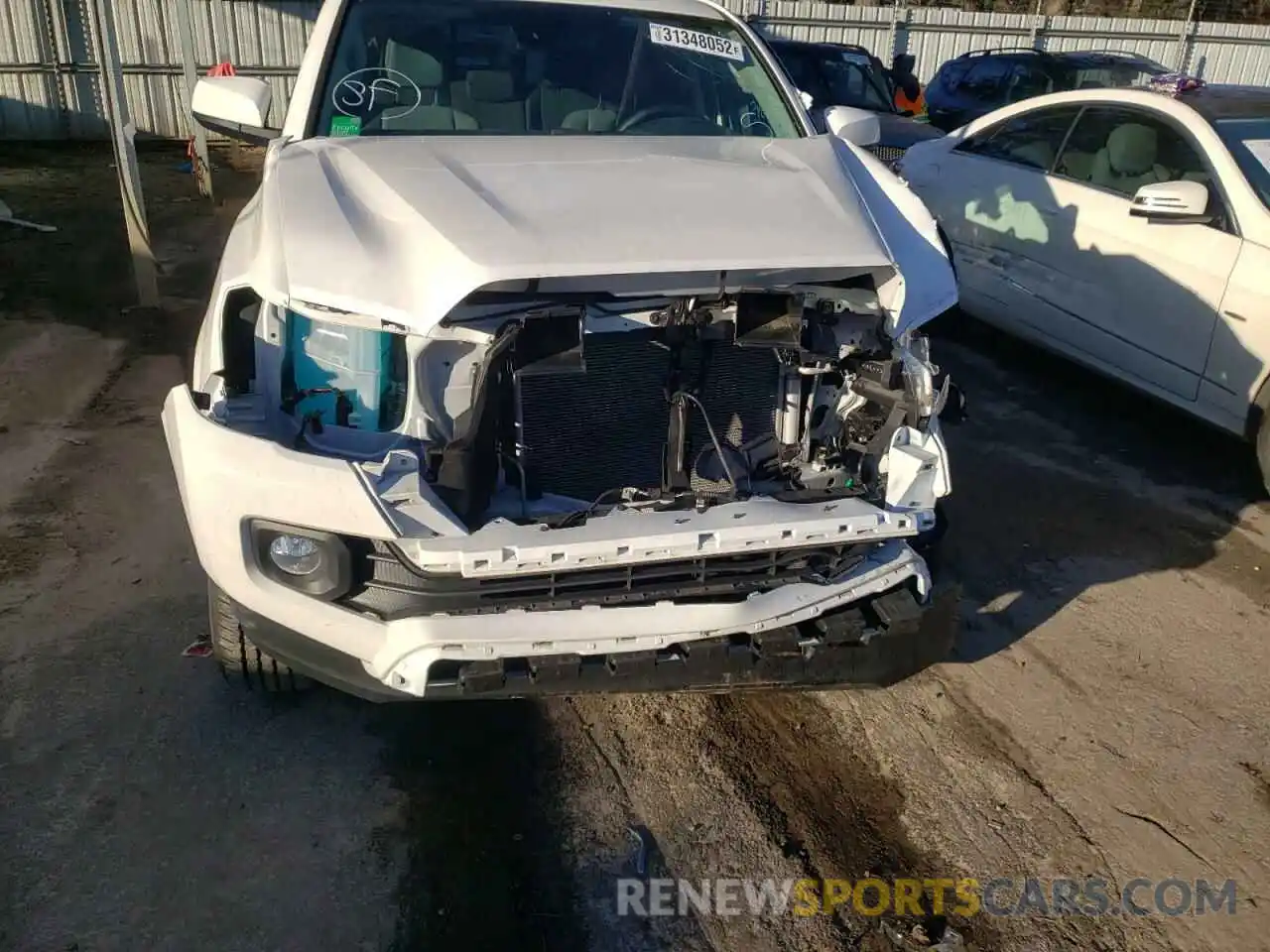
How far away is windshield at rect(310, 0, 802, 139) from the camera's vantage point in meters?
3.85

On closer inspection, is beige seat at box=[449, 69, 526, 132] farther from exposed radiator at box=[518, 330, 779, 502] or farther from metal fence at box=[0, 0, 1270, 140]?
metal fence at box=[0, 0, 1270, 140]

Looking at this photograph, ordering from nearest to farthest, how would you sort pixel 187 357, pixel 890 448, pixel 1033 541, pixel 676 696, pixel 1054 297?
pixel 890 448
pixel 676 696
pixel 1033 541
pixel 1054 297
pixel 187 357

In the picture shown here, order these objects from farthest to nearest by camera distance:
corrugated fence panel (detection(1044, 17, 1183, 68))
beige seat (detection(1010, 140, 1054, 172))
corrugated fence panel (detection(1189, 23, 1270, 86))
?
corrugated fence panel (detection(1189, 23, 1270, 86)) < corrugated fence panel (detection(1044, 17, 1183, 68)) < beige seat (detection(1010, 140, 1054, 172))

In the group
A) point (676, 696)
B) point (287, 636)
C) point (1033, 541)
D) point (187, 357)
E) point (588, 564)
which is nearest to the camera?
point (588, 564)

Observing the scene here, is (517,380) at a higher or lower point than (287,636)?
higher

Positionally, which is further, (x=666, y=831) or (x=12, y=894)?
(x=666, y=831)

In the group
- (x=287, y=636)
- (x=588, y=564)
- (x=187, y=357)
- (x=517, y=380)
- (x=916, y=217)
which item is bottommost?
(x=187, y=357)

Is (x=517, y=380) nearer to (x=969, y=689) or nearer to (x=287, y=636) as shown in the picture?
(x=287, y=636)

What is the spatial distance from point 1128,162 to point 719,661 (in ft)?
14.3

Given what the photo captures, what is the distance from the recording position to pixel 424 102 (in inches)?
152

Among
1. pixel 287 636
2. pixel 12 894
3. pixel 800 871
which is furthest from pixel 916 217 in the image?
pixel 12 894

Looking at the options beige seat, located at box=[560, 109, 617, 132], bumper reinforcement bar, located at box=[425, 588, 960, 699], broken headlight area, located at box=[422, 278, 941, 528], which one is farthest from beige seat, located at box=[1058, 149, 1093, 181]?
bumper reinforcement bar, located at box=[425, 588, 960, 699]

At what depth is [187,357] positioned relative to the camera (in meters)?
6.46

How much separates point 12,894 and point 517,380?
1.75 metres
